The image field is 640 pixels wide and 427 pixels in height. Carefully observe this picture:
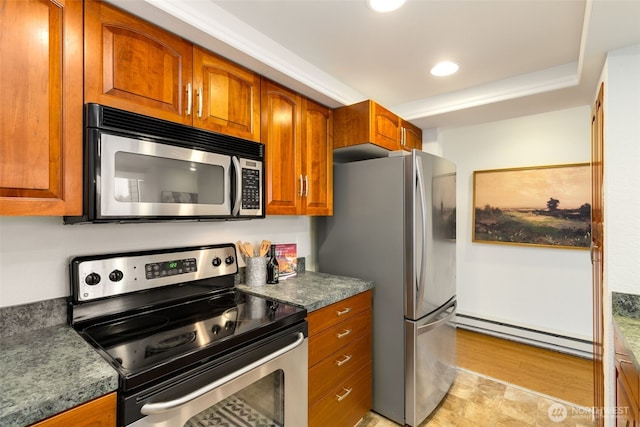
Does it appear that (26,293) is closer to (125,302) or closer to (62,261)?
(62,261)

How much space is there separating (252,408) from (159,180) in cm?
100

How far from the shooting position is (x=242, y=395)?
Result: 46.4 inches

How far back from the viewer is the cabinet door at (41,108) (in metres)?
0.92

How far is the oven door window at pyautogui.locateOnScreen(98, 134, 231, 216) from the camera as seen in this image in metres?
1.09

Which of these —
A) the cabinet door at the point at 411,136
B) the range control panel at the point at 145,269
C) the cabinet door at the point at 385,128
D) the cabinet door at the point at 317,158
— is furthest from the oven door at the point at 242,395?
the cabinet door at the point at 411,136

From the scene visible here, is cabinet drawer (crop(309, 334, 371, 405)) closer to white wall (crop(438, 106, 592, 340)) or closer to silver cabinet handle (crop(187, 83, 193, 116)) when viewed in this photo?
silver cabinet handle (crop(187, 83, 193, 116))

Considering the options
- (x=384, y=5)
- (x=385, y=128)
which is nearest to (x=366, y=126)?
(x=385, y=128)

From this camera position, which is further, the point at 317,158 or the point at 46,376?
the point at 317,158

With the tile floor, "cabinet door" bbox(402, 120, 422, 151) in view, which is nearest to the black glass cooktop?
the tile floor

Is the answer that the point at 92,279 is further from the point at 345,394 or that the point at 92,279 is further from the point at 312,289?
the point at 345,394

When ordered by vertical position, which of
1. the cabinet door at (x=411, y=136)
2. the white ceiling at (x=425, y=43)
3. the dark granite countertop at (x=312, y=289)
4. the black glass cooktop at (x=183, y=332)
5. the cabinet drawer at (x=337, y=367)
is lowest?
the cabinet drawer at (x=337, y=367)

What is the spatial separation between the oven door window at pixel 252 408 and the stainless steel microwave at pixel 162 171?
0.75m

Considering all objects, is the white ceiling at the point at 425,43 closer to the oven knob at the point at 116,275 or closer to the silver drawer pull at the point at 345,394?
the oven knob at the point at 116,275

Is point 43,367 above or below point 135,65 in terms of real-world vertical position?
below
